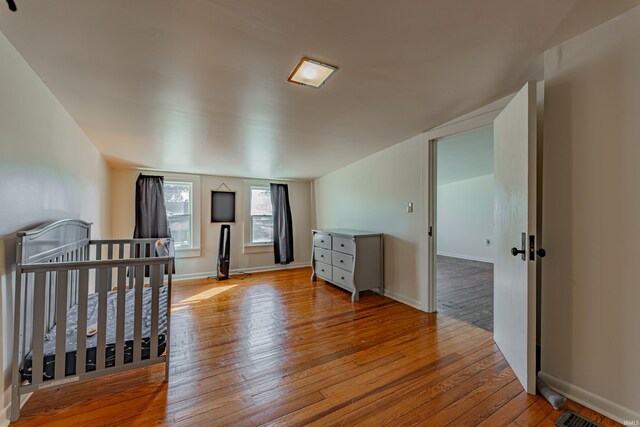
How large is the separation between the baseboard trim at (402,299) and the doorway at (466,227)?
246mm

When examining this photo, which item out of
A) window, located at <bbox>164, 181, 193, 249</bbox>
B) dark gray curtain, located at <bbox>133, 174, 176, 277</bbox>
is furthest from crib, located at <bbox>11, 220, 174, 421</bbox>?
window, located at <bbox>164, 181, 193, 249</bbox>

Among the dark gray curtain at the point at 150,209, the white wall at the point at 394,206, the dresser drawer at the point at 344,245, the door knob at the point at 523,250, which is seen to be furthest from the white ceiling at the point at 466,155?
the dark gray curtain at the point at 150,209

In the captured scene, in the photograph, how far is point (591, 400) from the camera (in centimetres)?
146

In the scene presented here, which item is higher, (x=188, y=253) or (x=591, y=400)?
(x=188, y=253)

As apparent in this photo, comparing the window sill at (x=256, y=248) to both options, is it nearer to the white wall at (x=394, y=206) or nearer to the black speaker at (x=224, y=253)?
the black speaker at (x=224, y=253)

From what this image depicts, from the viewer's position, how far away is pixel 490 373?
180 cm

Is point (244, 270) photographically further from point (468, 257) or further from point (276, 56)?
point (468, 257)

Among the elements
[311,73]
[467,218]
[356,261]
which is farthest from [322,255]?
[467,218]

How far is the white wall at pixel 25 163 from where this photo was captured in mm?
1350

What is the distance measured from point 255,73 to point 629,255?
2.31 metres

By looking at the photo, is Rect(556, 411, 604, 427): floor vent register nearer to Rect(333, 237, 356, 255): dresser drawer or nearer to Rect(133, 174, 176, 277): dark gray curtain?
Rect(333, 237, 356, 255): dresser drawer

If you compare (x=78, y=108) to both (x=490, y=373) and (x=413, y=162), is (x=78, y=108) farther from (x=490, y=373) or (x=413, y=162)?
(x=490, y=373)

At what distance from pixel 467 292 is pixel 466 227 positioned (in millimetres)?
3374

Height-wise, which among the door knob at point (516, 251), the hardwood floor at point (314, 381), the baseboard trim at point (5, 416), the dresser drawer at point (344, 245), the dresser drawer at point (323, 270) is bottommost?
the hardwood floor at point (314, 381)
